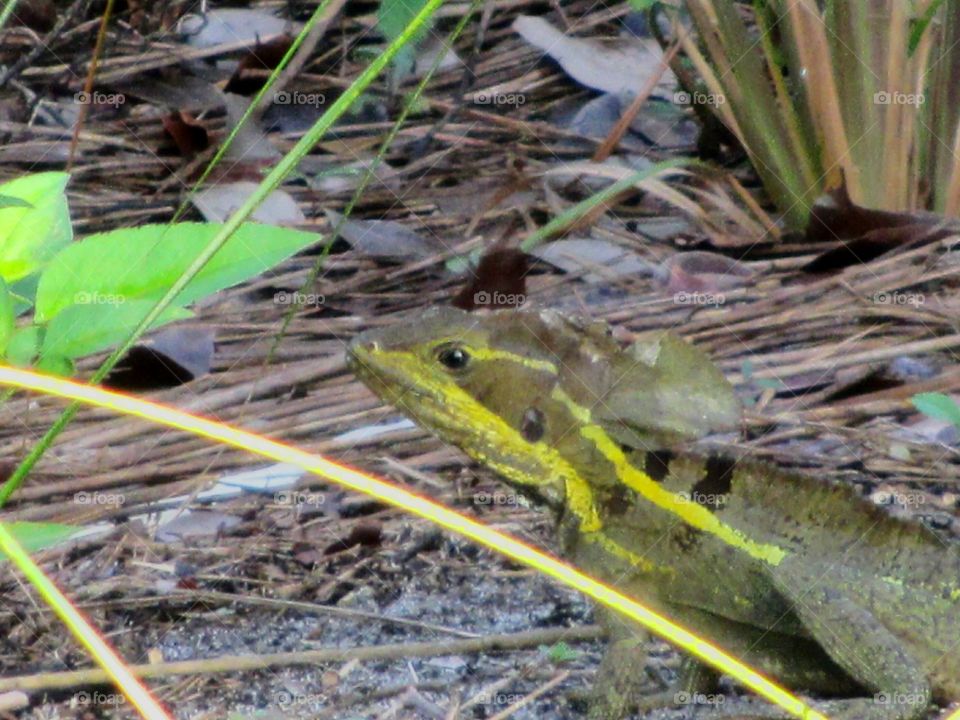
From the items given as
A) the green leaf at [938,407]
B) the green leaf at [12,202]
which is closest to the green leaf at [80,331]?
the green leaf at [12,202]

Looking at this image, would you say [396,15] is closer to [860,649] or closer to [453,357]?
[453,357]

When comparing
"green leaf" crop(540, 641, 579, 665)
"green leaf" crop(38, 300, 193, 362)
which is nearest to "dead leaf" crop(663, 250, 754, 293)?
"green leaf" crop(540, 641, 579, 665)

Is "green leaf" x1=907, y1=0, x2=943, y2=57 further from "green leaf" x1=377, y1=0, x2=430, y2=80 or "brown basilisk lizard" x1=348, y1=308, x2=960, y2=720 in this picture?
"brown basilisk lizard" x1=348, y1=308, x2=960, y2=720

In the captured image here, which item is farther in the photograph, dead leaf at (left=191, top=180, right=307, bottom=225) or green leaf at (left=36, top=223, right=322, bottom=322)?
dead leaf at (left=191, top=180, right=307, bottom=225)

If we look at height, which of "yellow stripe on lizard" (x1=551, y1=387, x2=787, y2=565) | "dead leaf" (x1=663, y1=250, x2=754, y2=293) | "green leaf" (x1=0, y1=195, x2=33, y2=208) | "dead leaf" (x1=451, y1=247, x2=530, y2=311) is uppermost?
"green leaf" (x1=0, y1=195, x2=33, y2=208)

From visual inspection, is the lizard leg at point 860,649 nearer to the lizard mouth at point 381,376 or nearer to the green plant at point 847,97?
the lizard mouth at point 381,376

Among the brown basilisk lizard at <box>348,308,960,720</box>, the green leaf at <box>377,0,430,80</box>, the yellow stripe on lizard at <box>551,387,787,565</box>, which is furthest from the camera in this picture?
the green leaf at <box>377,0,430,80</box>
